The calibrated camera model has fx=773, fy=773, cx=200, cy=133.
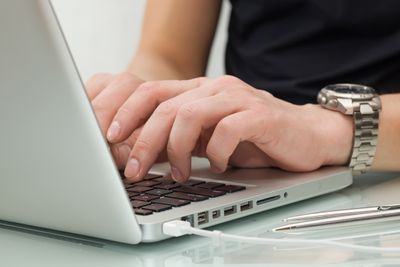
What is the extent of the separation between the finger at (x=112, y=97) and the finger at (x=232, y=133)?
0.43 feet

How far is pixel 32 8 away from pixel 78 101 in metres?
0.07

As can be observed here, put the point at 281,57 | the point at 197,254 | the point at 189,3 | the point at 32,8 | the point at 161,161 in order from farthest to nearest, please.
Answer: the point at 189,3 → the point at 281,57 → the point at 161,161 → the point at 197,254 → the point at 32,8

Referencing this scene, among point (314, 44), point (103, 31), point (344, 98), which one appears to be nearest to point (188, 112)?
point (344, 98)

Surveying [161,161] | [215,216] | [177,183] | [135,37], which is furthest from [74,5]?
[215,216]

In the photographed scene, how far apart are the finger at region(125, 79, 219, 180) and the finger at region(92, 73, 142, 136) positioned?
0.24 feet

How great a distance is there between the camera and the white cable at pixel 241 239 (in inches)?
22.6

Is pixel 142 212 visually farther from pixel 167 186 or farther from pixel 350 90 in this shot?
pixel 350 90

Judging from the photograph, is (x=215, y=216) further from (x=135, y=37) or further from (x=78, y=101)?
(x=135, y=37)

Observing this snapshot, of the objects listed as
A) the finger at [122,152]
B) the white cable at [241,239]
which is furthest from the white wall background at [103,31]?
the white cable at [241,239]

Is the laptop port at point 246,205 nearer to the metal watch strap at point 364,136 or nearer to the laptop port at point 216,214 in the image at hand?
the laptop port at point 216,214

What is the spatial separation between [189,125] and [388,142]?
27 cm

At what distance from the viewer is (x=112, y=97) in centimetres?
82

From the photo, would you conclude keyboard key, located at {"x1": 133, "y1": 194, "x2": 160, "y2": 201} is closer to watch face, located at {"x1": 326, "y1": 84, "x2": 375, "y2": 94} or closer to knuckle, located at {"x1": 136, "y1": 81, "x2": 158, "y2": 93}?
knuckle, located at {"x1": 136, "y1": 81, "x2": 158, "y2": 93}

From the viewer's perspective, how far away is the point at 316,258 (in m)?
0.58
